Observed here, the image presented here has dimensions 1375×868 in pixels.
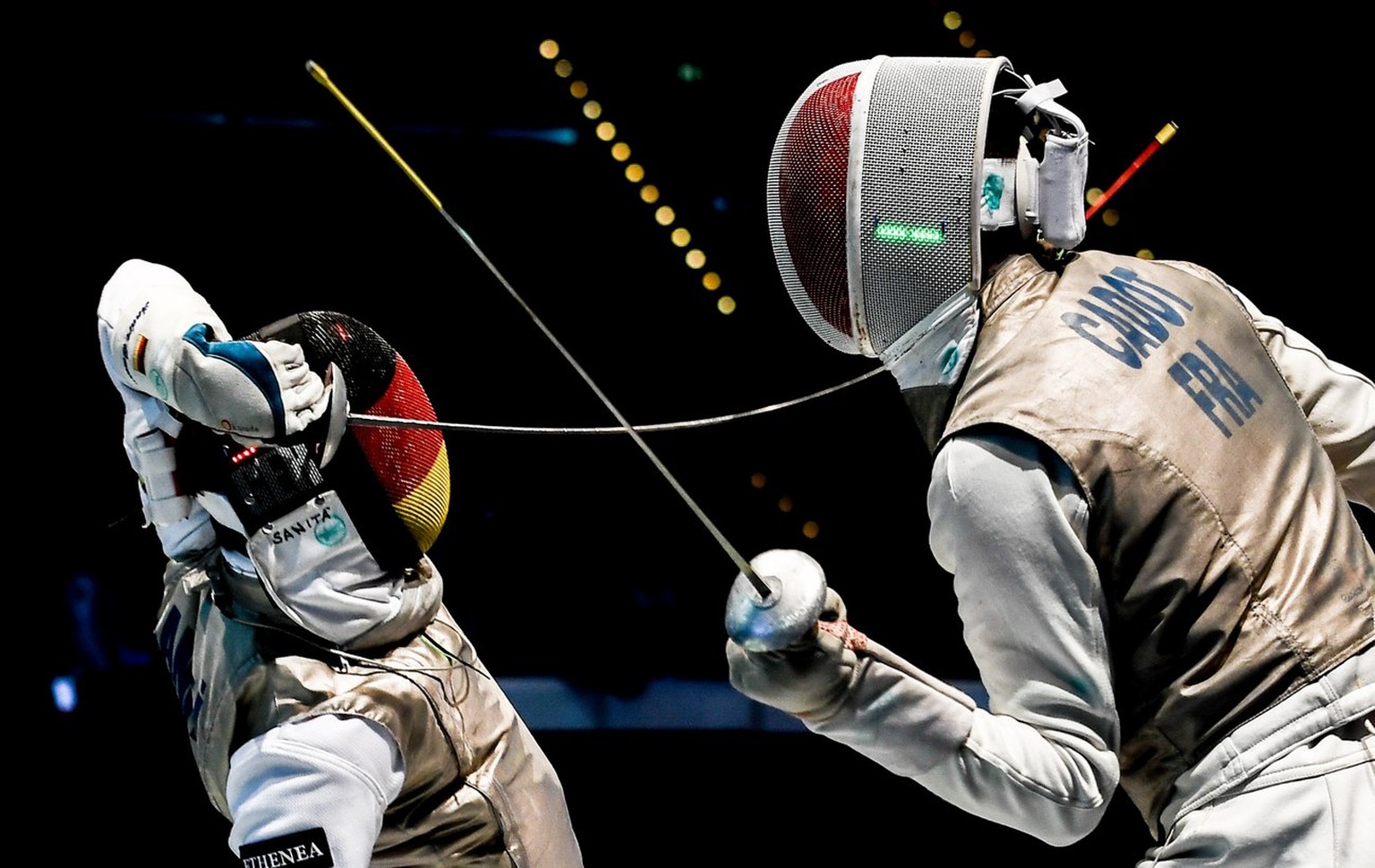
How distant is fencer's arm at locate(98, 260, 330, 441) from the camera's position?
2.03 metres

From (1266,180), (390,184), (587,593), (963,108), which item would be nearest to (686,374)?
(587,593)

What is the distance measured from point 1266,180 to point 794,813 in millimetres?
1627

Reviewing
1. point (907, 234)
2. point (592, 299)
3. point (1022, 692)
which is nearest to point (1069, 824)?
point (1022, 692)

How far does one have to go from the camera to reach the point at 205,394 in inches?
79.8

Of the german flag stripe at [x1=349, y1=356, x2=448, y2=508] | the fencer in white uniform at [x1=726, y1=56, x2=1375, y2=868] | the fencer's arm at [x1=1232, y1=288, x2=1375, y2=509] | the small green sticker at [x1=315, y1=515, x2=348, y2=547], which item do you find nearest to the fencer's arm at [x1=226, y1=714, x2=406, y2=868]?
the small green sticker at [x1=315, y1=515, x2=348, y2=547]

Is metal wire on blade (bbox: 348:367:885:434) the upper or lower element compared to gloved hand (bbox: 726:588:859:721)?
upper

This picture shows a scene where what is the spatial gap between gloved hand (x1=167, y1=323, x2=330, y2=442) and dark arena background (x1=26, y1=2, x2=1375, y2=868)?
2.97 feet

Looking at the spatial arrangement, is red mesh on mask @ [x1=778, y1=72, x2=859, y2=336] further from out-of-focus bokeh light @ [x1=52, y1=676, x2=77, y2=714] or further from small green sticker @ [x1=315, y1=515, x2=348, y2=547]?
out-of-focus bokeh light @ [x1=52, y1=676, x2=77, y2=714]

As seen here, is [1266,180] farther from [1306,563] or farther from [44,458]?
[44,458]

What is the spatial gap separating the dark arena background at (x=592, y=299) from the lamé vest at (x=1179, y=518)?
1.58 meters

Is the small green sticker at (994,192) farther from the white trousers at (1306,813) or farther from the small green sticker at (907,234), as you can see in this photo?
the white trousers at (1306,813)

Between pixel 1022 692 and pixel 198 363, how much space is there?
1.14m

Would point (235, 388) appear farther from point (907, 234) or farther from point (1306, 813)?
point (1306, 813)

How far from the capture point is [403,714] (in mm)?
2100
